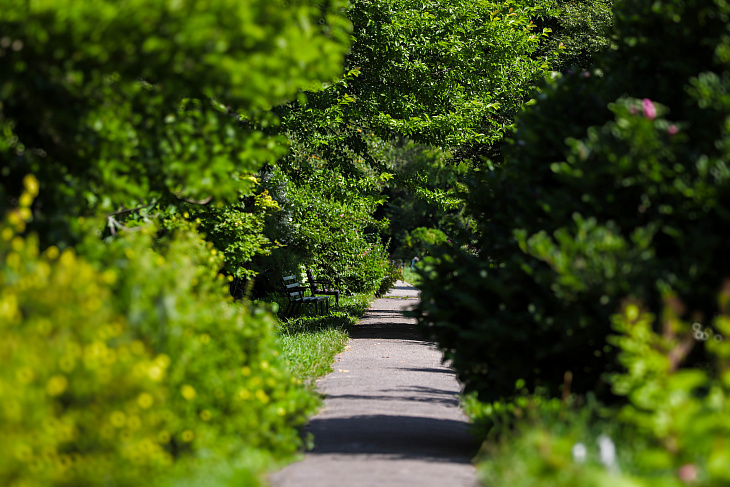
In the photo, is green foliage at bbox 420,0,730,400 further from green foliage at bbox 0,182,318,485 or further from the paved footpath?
green foliage at bbox 0,182,318,485

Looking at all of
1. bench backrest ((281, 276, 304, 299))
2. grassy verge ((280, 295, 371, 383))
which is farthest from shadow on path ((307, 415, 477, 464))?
bench backrest ((281, 276, 304, 299))

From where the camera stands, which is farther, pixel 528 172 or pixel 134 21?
pixel 528 172

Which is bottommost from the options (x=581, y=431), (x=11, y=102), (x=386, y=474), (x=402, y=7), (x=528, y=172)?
(x=386, y=474)

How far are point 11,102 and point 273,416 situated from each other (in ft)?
8.91

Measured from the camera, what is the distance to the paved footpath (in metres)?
6.64

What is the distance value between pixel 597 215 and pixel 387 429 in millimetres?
3186

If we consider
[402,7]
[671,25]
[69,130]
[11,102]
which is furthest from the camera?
[402,7]

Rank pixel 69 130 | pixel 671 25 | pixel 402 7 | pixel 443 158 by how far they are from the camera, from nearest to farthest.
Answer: pixel 69 130 < pixel 671 25 < pixel 402 7 < pixel 443 158

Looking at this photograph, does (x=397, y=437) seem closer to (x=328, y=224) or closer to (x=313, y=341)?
(x=313, y=341)

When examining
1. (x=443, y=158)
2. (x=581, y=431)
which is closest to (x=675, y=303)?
(x=581, y=431)

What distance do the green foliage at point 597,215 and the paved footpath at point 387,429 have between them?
80cm

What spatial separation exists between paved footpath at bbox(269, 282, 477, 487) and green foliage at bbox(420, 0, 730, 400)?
2.63 ft

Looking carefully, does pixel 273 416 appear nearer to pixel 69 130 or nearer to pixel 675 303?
pixel 69 130

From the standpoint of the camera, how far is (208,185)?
648 centimetres
